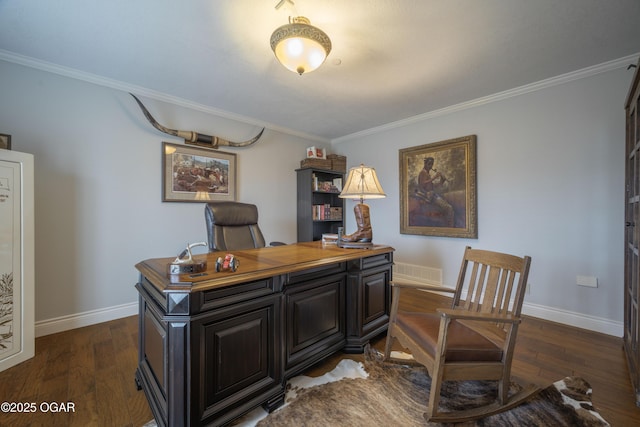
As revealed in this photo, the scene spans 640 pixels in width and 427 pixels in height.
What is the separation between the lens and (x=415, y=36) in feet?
6.34

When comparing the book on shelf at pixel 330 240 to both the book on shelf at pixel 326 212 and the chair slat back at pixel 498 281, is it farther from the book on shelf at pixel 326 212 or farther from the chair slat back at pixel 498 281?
the book on shelf at pixel 326 212

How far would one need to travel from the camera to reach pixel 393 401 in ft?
4.82

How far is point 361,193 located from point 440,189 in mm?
1790

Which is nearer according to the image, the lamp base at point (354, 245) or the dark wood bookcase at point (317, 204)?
the lamp base at point (354, 245)

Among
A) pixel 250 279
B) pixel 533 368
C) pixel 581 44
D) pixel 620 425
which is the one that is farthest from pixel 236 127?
pixel 620 425

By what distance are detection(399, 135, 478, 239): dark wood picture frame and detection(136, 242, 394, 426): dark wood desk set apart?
1.89 meters

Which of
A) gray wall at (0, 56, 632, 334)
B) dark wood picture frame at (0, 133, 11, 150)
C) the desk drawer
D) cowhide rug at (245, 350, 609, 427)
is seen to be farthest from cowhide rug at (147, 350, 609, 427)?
dark wood picture frame at (0, 133, 11, 150)

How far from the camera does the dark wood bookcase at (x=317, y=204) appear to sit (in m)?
4.07

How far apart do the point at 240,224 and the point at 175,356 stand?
167 centimetres

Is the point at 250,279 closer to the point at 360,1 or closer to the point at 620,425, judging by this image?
the point at 360,1

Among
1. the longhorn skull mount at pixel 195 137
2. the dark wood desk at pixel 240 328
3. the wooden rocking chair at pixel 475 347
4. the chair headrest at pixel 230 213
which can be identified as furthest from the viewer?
the longhorn skull mount at pixel 195 137

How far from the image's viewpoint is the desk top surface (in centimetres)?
114

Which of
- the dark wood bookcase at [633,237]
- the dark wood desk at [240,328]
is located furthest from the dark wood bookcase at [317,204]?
the dark wood bookcase at [633,237]

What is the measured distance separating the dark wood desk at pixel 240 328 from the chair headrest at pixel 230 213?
2.70ft
